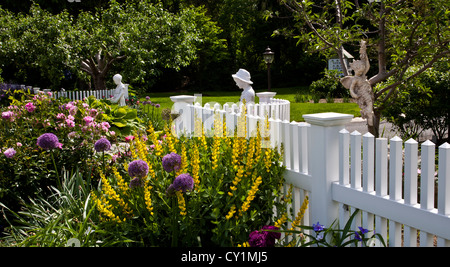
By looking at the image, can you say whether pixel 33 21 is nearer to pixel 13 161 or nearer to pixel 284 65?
pixel 13 161

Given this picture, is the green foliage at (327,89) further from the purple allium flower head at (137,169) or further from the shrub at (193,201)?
the purple allium flower head at (137,169)

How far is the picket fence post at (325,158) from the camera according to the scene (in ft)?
10.3

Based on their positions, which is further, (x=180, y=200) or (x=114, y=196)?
(x=114, y=196)

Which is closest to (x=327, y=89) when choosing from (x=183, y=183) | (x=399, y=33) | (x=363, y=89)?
(x=399, y=33)

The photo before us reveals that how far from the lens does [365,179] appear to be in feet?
9.48

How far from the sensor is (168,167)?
9.75ft

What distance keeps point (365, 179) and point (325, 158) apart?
1.15ft

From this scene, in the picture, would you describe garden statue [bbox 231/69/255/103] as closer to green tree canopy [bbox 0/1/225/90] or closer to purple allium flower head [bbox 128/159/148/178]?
purple allium flower head [bbox 128/159/148/178]

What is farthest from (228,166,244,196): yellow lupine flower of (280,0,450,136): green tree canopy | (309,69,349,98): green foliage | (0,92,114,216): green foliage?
(309,69,349,98): green foliage

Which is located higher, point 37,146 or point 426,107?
point 426,107

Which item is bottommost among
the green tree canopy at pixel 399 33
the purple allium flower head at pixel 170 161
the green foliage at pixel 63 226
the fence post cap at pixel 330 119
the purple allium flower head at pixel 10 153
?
the green foliage at pixel 63 226

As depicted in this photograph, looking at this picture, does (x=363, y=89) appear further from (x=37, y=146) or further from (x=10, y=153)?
(x=10, y=153)

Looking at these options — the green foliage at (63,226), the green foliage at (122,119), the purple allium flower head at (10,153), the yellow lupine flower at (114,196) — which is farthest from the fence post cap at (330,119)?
the green foliage at (122,119)
